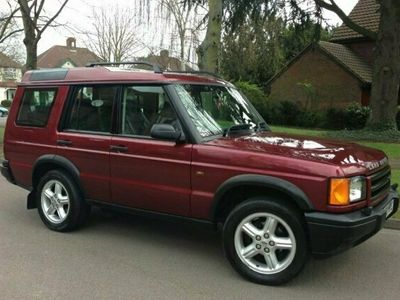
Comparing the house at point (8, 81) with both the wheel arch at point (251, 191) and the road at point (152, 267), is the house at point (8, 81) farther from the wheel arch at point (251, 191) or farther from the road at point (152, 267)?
the wheel arch at point (251, 191)

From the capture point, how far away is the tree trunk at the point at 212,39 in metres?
10.9

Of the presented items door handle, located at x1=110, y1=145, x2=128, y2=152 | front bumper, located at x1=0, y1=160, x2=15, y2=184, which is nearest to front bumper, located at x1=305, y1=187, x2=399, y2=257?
door handle, located at x1=110, y1=145, x2=128, y2=152

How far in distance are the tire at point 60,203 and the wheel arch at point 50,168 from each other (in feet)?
0.25

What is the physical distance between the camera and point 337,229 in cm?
417

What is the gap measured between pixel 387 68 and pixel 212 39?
8853mm

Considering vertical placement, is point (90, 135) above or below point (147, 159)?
above

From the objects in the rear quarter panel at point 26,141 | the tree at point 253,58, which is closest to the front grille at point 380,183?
the rear quarter panel at point 26,141

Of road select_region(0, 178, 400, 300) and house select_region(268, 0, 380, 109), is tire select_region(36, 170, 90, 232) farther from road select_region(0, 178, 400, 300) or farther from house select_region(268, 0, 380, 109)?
house select_region(268, 0, 380, 109)

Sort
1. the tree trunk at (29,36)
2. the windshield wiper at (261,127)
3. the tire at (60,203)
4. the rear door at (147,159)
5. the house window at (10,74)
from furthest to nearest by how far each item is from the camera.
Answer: the house window at (10,74)
the tree trunk at (29,36)
the tire at (60,203)
the windshield wiper at (261,127)
the rear door at (147,159)

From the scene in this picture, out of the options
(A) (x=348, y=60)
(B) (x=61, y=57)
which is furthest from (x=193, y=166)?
(B) (x=61, y=57)

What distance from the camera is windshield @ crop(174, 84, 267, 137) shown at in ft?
17.1

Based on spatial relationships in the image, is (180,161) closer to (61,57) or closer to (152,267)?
(152,267)

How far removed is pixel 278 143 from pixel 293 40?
16189 mm

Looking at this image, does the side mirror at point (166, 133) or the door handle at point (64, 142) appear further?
the door handle at point (64, 142)
